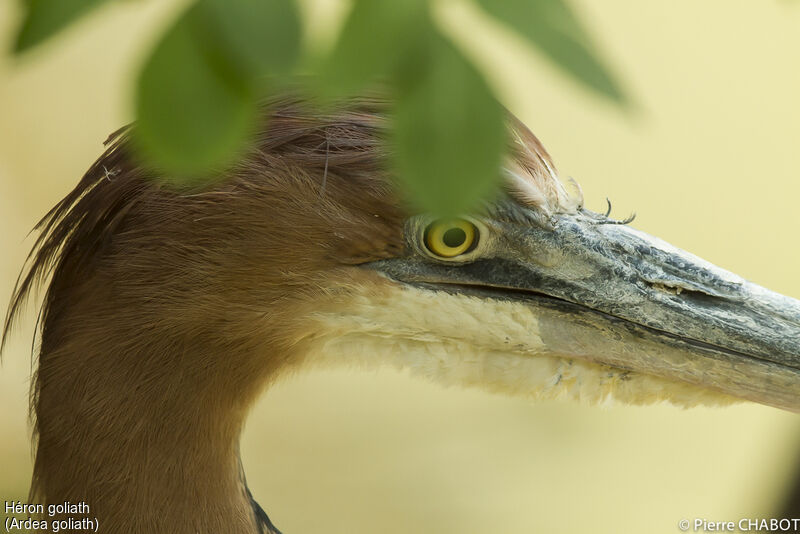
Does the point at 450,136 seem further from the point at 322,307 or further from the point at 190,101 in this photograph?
the point at 322,307

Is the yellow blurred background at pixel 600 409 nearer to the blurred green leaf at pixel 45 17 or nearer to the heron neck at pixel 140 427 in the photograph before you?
the heron neck at pixel 140 427

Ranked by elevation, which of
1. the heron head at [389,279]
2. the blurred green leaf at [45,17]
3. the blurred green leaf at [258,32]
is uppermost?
the heron head at [389,279]

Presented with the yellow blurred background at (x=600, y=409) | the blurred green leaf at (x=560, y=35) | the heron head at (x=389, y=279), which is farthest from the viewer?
the yellow blurred background at (x=600, y=409)

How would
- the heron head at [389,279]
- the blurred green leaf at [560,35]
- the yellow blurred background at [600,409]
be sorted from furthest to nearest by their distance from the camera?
the yellow blurred background at [600,409], the heron head at [389,279], the blurred green leaf at [560,35]

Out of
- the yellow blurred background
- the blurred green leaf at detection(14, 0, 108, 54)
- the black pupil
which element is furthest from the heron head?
the yellow blurred background

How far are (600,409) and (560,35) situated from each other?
4.72m

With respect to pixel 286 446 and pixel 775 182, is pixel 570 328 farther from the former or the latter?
pixel 775 182

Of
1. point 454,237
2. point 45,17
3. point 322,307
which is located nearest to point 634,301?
point 454,237

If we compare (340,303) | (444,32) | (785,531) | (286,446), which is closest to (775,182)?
(785,531)

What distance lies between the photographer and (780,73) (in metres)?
5.20

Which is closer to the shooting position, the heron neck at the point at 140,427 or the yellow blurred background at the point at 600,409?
the heron neck at the point at 140,427

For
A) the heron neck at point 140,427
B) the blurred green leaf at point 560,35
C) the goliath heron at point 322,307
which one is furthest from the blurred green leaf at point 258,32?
the heron neck at point 140,427

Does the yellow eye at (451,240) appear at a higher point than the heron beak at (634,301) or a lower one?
higher

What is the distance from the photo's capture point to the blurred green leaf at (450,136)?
0.56 meters
